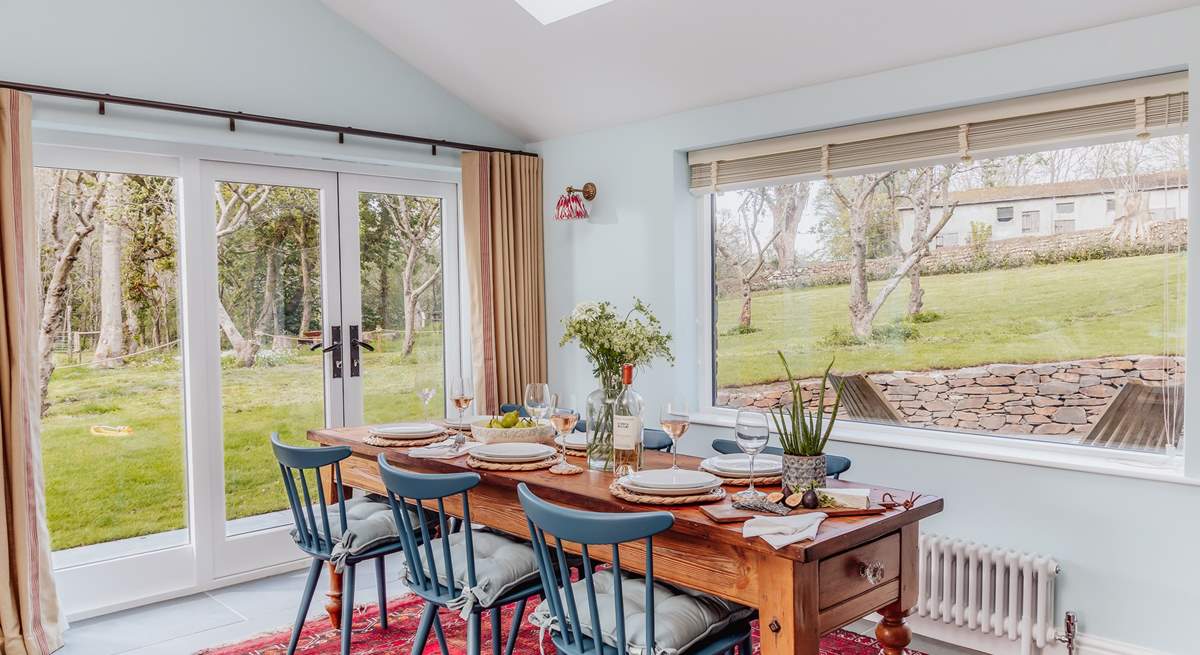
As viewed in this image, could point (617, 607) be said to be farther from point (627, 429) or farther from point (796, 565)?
point (627, 429)

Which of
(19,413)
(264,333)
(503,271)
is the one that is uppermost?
(503,271)

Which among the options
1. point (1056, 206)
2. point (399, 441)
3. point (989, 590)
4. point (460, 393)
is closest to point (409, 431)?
point (399, 441)

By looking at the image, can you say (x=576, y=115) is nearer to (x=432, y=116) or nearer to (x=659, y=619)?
(x=432, y=116)

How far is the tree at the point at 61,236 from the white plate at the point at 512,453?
6.93 feet

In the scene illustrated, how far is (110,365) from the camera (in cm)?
367

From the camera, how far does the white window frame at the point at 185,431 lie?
11.2 ft

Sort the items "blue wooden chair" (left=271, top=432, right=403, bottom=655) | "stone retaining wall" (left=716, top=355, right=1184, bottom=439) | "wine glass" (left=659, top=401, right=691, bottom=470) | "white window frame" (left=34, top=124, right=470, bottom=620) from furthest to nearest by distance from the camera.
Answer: "white window frame" (left=34, top=124, right=470, bottom=620)
"stone retaining wall" (left=716, top=355, right=1184, bottom=439)
"blue wooden chair" (left=271, top=432, right=403, bottom=655)
"wine glass" (left=659, top=401, right=691, bottom=470)

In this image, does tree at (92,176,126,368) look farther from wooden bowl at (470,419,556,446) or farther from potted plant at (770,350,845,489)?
potted plant at (770,350,845,489)

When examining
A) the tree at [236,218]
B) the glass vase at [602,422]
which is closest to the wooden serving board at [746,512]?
the glass vase at [602,422]

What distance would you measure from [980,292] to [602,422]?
1700mm

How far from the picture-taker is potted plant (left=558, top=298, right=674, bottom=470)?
8.04 ft

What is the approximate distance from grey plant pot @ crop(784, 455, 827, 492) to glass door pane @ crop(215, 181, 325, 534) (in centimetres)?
274

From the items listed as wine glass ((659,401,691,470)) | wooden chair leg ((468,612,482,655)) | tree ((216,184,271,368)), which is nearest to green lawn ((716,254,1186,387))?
wine glass ((659,401,691,470))

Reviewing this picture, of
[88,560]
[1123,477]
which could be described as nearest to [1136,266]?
[1123,477]
